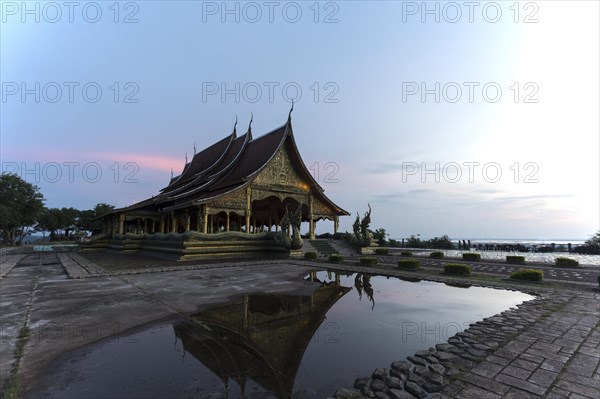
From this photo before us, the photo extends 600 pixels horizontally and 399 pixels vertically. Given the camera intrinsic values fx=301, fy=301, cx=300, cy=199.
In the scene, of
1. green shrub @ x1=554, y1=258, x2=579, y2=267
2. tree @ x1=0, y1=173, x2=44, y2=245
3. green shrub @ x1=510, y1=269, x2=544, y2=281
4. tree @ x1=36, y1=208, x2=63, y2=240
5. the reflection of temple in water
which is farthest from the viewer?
tree @ x1=36, y1=208, x2=63, y2=240

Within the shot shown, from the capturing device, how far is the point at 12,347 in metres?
4.12

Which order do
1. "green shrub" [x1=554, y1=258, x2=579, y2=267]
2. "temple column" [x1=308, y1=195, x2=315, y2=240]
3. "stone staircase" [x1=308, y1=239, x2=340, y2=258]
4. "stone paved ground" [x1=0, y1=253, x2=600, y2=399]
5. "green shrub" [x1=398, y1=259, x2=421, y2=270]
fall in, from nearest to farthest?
"stone paved ground" [x1=0, y1=253, x2=600, y2=399], "green shrub" [x1=398, y1=259, x2=421, y2=270], "green shrub" [x1=554, y1=258, x2=579, y2=267], "stone staircase" [x1=308, y1=239, x2=340, y2=258], "temple column" [x1=308, y1=195, x2=315, y2=240]

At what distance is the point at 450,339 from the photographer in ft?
14.8

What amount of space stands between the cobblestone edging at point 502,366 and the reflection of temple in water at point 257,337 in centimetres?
95

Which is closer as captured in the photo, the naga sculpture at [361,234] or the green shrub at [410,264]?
the green shrub at [410,264]

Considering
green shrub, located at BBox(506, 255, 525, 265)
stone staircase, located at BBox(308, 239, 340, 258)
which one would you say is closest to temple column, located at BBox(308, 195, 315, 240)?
stone staircase, located at BBox(308, 239, 340, 258)

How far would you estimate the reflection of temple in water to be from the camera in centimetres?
338

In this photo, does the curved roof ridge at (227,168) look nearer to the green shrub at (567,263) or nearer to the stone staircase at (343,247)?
the stone staircase at (343,247)

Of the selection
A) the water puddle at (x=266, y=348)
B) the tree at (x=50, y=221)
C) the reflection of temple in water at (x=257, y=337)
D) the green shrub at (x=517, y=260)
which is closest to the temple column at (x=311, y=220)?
the green shrub at (x=517, y=260)

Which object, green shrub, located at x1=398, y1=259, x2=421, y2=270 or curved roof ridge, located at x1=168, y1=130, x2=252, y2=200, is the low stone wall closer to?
curved roof ridge, located at x1=168, y1=130, x2=252, y2=200

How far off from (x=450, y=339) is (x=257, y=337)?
9.51 ft

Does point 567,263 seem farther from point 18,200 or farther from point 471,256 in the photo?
point 18,200

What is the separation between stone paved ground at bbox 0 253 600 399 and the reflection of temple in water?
0.78 metres

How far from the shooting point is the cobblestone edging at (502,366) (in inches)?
118
